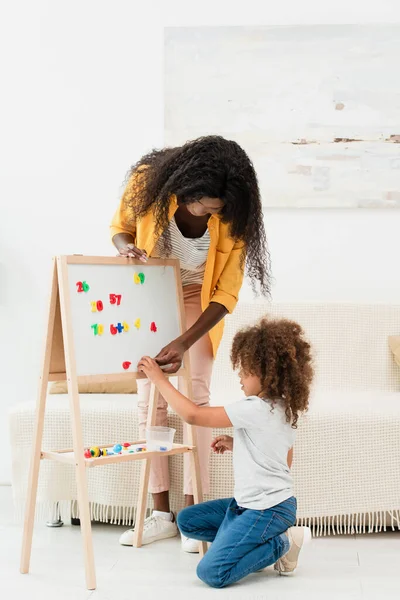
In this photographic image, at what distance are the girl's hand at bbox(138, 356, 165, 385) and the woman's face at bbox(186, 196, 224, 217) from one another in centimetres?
40

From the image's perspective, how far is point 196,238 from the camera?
2.34m

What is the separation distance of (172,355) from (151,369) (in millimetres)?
82

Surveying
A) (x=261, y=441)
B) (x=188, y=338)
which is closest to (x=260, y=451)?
(x=261, y=441)

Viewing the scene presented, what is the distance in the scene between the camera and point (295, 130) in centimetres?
331

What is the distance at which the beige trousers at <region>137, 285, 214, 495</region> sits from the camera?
2.43 metres

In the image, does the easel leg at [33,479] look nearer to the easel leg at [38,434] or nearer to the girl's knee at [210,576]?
the easel leg at [38,434]

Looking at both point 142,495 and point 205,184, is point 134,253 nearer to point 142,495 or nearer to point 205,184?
point 205,184

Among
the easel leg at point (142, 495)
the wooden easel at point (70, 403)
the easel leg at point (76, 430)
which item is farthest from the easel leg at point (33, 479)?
the easel leg at point (142, 495)

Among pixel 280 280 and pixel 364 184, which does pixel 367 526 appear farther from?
pixel 364 184

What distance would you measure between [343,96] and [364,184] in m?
0.36

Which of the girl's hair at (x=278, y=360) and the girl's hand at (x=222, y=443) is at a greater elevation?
the girl's hair at (x=278, y=360)

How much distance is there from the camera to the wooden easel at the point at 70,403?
202 centimetres

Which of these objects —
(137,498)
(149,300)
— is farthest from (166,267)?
(137,498)

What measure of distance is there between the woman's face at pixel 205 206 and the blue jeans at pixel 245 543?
0.77 metres
